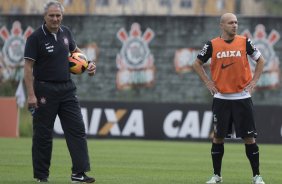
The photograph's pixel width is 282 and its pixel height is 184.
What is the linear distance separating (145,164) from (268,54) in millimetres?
19346

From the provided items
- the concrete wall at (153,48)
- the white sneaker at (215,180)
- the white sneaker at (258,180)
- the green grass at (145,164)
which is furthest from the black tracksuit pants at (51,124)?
the concrete wall at (153,48)

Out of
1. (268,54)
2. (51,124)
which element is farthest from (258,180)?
(268,54)

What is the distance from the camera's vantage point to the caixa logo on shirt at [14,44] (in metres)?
36.0

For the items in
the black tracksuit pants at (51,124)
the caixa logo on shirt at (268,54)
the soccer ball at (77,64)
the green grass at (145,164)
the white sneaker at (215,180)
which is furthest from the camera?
the caixa logo on shirt at (268,54)

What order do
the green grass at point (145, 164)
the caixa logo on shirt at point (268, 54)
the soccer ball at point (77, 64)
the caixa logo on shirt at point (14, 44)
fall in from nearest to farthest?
the soccer ball at point (77, 64)
the green grass at point (145, 164)
the caixa logo on shirt at point (268, 54)
the caixa logo on shirt at point (14, 44)

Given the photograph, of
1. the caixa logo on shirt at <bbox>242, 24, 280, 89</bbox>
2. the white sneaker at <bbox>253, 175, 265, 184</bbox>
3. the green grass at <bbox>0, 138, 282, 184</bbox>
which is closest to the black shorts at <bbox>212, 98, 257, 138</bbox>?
the white sneaker at <bbox>253, 175, 265, 184</bbox>

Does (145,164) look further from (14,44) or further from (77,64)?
(14,44)

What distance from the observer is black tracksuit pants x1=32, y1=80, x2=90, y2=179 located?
12.4m

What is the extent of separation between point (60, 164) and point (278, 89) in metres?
20.2

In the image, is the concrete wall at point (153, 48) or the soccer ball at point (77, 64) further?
the concrete wall at point (153, 48)

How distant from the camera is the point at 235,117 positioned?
501 inches

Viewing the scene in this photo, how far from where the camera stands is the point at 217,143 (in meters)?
13.0

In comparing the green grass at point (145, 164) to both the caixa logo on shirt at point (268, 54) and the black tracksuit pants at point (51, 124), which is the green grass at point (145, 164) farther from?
the caixa logo on shirt at point (268, 54)

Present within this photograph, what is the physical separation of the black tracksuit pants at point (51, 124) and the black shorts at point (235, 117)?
1909 mm
